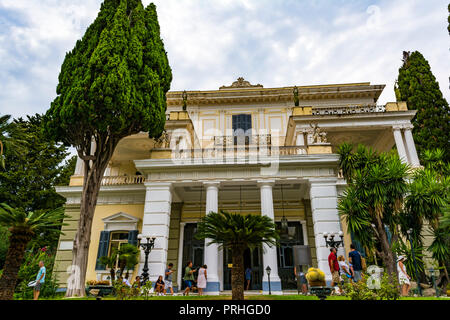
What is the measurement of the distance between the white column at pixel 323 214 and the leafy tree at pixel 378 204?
0.75m

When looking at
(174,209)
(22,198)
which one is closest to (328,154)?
(174,209)

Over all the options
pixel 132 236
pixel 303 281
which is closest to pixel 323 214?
pixel 303 281

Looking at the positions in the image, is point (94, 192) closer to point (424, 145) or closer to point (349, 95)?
point (349, 95)

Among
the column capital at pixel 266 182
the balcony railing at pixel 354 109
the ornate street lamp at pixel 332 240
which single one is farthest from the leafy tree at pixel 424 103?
the column capital at pixel 266 182

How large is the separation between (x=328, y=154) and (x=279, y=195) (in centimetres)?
410

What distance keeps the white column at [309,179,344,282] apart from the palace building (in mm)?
41

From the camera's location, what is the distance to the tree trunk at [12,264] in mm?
7270

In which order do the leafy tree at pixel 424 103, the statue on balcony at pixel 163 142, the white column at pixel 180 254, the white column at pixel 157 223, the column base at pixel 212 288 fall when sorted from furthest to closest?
the leafy tree at pixel 424 103 < the white column at pixel 180 254 < the statue on balcony at pixel 163 142 < the white column at pixel 157 223 < the column base at pixel 212 288

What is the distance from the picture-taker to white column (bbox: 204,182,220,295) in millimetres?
11758

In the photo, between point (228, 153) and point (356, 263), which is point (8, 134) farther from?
point (356, 263)

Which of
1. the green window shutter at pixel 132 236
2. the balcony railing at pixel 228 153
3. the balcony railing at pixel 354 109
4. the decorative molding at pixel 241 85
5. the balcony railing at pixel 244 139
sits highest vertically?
the decorative molding at pixel 241 85

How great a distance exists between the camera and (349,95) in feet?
71.4

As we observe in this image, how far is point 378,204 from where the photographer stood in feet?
36.2

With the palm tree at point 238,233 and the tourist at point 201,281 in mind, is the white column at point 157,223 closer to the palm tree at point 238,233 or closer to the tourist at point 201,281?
the tourist at point 201,281
